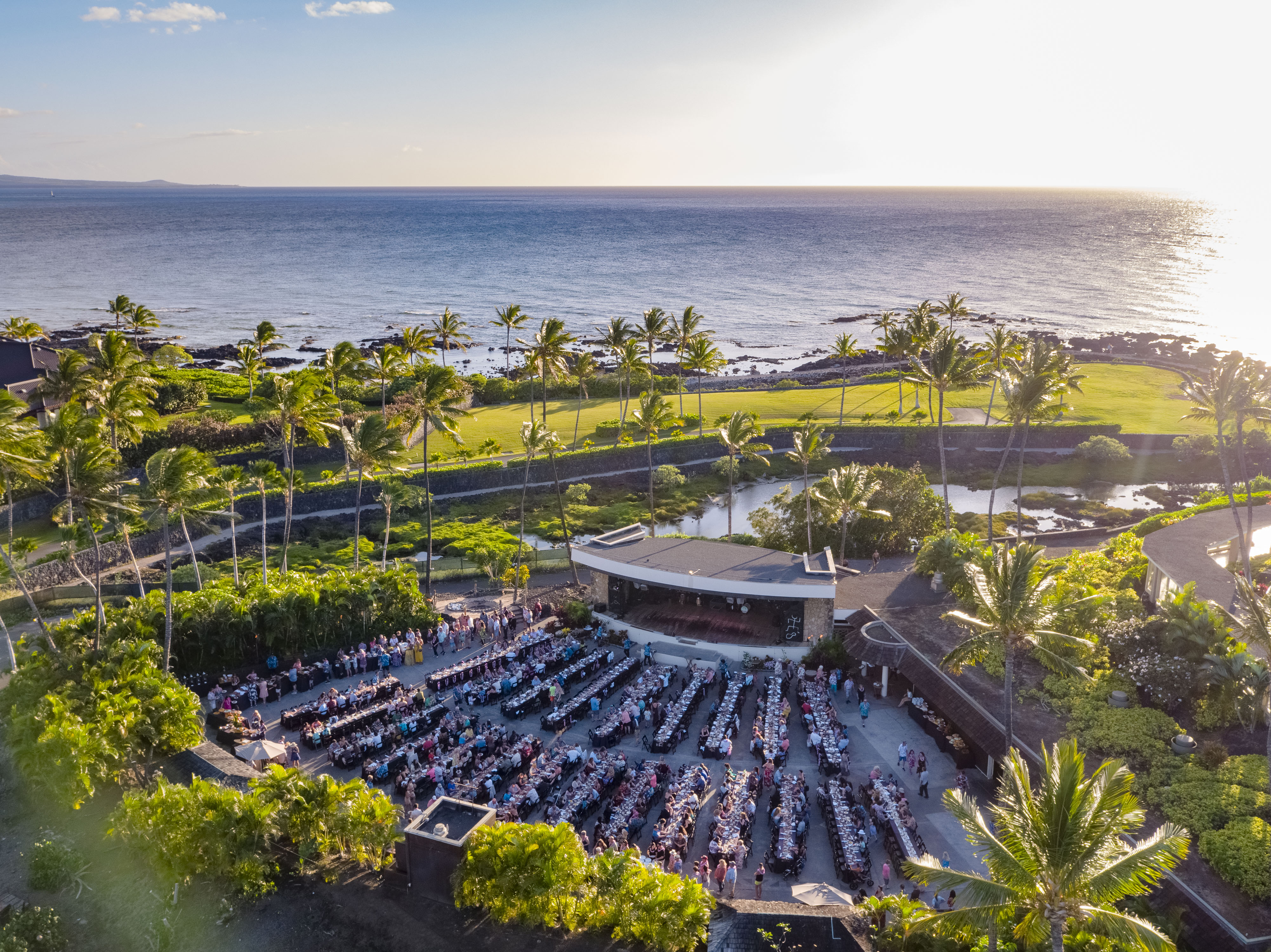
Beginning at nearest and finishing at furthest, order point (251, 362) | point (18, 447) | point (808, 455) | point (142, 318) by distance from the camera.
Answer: point (18, 447) < point (808, 455) < point (251, 362) < point (142, 318)

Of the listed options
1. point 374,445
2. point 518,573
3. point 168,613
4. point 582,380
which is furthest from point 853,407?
point 168,613

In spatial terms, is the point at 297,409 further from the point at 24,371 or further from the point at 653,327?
the point at 24,371

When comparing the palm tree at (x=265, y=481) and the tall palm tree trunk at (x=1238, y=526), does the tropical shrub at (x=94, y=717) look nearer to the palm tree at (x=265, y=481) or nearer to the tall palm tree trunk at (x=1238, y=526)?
the palm tree at (x=265, y=481)

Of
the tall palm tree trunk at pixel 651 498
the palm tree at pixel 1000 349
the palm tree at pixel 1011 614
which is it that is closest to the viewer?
the palm tree at pixel 1011 614

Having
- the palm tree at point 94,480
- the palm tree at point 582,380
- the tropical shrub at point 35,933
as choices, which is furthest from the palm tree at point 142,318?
the tropical shrub at point 35,933

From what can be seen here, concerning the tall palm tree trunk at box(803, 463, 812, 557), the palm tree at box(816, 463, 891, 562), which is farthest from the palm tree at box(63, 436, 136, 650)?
the palm tree at box(816, 463, 891, 562)

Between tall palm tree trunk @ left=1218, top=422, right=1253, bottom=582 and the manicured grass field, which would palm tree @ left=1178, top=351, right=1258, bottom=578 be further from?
the manicured grass field
